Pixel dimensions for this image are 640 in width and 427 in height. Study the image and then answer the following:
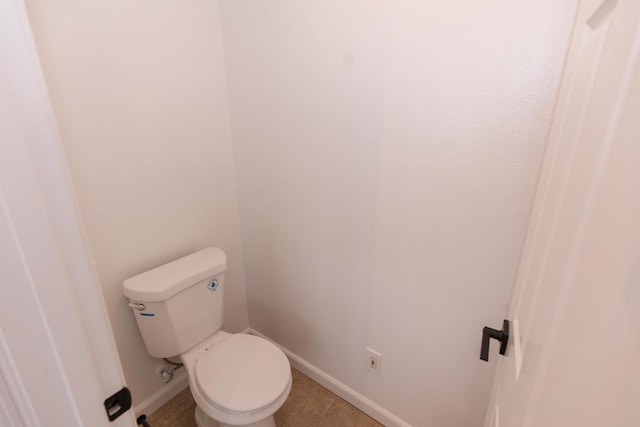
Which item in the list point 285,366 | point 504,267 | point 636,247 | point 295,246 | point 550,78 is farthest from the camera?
point 295,246

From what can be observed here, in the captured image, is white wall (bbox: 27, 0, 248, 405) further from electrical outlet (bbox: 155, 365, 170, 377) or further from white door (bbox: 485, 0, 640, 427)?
white door (bbox: 485, 0, 640, 427)

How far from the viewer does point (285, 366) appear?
126cm

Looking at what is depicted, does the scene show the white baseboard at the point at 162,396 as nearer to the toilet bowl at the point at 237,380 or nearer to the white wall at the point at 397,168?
the toilet bowl at the point at 237,380

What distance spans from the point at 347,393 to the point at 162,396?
96 centimetres

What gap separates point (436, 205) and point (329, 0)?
0.85m

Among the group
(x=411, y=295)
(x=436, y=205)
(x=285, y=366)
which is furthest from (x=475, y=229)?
(x=285, y=366)

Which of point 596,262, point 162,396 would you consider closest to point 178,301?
point 162,396

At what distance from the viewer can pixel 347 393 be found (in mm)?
1541

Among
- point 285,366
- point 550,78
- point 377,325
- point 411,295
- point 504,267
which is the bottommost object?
point 285,366

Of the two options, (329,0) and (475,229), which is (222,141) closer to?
(329,0)

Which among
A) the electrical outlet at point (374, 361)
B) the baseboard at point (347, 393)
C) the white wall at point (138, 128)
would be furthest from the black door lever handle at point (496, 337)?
the white wall at point (138, 128)

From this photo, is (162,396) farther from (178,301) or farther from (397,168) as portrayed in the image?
(397,168)

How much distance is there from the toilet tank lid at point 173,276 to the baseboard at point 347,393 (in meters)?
0.77

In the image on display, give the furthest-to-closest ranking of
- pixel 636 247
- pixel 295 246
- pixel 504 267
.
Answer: pixel 295 246 → pixel 504 267 → pixel 636 247
